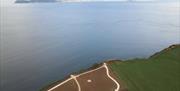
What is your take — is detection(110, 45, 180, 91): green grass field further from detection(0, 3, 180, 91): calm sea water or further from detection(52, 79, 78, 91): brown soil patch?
detection(0, 3, 180, 91): calm sea water

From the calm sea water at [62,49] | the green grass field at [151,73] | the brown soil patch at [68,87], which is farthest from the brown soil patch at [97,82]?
the calm sea water at [62,49]

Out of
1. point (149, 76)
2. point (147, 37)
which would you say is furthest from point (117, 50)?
point (149, 76)

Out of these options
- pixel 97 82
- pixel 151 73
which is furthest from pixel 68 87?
pixel 151 73

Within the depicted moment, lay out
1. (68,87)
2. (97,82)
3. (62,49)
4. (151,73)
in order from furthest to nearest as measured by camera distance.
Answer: (62,49) → (151,73) → (97,82) → (68,87)

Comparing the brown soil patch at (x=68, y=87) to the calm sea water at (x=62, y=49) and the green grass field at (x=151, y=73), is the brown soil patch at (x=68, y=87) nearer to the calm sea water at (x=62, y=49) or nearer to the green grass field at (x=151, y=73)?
the green grass field at (x=151, y=73)

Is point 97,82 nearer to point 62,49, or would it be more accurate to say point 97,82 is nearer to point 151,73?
point 151,73

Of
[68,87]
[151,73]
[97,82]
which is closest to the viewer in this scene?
[68,87]

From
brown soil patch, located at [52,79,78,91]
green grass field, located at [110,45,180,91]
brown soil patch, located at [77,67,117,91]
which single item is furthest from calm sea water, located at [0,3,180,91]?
green grass field, located at [110,45,180,91]

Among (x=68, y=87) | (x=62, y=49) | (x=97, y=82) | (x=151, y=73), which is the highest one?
(x=62, y=49)
